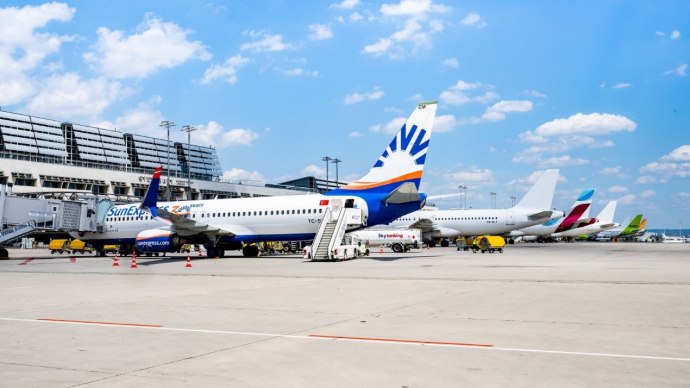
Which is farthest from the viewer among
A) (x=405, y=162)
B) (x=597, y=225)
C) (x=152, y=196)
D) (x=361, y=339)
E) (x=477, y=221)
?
(x=597, y=225)

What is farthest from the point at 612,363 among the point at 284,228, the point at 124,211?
the point at 124,211

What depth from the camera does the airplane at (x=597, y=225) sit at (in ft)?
292

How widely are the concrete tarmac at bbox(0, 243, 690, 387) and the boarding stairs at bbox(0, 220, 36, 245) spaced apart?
88.4 feet

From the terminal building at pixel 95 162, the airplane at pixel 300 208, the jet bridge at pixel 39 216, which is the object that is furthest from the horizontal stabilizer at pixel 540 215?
the jet bridge at pixel 39 216

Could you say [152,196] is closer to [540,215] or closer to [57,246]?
[57,246]

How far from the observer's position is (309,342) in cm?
833

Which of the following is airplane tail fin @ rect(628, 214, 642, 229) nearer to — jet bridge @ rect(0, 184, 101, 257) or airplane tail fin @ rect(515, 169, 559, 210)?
airplane tail fin @ rect(515, 169, 559, 210)

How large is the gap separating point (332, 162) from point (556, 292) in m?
77.4

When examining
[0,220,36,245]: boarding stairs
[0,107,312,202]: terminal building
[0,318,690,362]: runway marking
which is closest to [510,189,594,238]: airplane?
[0,107,312,202]: terminal building

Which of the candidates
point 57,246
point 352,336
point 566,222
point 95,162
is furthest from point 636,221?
point 352,336

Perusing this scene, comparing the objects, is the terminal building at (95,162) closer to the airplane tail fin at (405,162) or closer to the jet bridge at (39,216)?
the jet bridge at (39,216)

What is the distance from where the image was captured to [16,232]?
40.2 metres

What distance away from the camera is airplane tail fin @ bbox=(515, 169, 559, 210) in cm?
6431

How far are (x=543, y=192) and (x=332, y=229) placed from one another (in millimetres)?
38145
